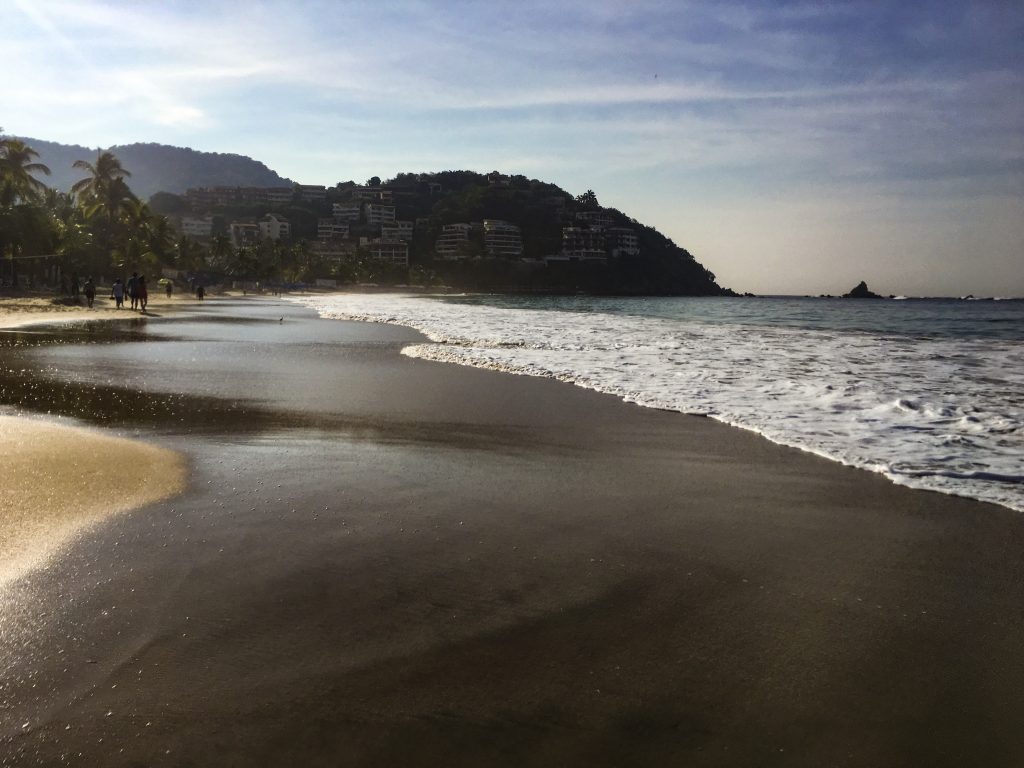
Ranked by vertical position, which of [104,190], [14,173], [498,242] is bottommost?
[14,173]

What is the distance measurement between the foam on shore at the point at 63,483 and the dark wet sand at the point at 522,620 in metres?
0.28

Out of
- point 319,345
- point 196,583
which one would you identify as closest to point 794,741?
point 196,583

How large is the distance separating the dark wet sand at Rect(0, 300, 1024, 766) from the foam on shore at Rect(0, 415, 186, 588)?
0.91 ft

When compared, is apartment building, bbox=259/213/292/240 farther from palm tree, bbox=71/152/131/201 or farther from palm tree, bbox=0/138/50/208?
palm tree, bbox=0/138/50/208

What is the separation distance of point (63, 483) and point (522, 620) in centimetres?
426

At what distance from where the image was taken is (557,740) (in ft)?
8.41

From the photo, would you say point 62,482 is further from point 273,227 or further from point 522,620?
point 273,227

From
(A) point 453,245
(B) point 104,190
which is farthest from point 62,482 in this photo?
(A) point 453,245

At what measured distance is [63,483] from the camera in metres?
5.60

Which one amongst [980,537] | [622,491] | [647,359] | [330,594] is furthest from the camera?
[647,359]

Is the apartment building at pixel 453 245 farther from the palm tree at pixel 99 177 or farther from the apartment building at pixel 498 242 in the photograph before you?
the palm tree at pixel 99 177

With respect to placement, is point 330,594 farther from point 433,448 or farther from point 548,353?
point 548,353

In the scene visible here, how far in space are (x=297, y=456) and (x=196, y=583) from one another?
2.96m

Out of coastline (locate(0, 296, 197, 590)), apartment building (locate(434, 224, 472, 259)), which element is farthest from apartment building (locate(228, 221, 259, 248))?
coastline (locate(0, 296, 197, 590))
